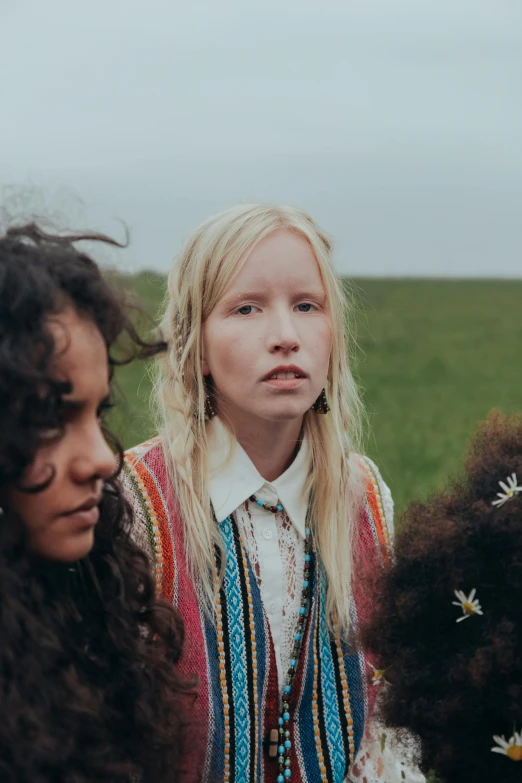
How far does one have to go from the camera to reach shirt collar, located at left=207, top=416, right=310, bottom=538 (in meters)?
2.99

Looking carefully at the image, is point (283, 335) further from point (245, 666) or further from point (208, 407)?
point (245, 666)

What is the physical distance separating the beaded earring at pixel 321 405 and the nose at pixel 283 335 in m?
0.32

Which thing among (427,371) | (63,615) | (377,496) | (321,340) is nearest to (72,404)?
(63,615)

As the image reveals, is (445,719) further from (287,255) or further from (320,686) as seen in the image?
(287,255)

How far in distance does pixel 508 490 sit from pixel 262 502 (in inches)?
35.7

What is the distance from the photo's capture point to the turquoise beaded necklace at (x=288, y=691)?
2918 mm

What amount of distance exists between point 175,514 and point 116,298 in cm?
101

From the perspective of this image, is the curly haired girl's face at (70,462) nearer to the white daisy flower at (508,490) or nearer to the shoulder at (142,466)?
the white daisy flower at (508,490)

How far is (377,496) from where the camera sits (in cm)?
325

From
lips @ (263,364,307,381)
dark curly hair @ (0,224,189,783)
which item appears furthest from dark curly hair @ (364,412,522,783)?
lips @ (263,364,307,381)

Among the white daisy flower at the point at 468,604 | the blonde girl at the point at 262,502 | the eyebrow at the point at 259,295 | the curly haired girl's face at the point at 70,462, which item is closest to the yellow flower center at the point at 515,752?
the white daisy flower at the point at 468,604

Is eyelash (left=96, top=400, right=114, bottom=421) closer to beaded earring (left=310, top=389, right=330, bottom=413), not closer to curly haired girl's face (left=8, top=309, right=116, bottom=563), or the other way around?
curly haired girl's face (left=8, top=309, right=116, bottom=563)

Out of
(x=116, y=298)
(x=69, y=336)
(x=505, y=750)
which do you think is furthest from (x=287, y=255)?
(x=505, y=750)

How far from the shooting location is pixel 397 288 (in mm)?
31328
